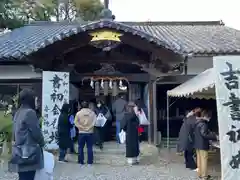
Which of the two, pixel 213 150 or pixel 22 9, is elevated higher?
pixel 22 9

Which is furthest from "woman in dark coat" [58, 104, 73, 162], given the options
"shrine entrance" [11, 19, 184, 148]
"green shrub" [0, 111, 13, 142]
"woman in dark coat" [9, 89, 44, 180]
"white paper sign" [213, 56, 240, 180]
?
"white paper sign" [213, 56, 240, 180]

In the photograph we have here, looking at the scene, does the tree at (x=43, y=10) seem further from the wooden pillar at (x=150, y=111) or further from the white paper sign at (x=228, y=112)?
the white paper sign at (x=228, y=112)

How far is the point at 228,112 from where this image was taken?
5387 millimetres

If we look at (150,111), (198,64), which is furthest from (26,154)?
(198,64)

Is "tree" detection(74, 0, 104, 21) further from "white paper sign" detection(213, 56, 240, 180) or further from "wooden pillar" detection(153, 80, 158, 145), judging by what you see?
"white paper sign" detection(213, 56, 240, 180)

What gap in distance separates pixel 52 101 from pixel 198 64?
5444 mm

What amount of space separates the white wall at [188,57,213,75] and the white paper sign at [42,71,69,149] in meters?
4.66

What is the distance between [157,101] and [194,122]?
5243mm

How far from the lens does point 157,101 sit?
522 inches

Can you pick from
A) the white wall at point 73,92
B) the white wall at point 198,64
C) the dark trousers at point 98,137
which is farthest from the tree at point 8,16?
the white wall at point 198,64

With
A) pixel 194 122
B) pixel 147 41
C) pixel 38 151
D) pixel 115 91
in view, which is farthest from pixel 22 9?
pixel 38 151

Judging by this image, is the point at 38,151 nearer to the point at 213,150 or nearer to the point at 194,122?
the point at 194,122

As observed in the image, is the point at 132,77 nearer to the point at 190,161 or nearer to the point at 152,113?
the point at 152,113

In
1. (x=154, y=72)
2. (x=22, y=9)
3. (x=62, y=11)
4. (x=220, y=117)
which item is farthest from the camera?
(x=62, y=11)
